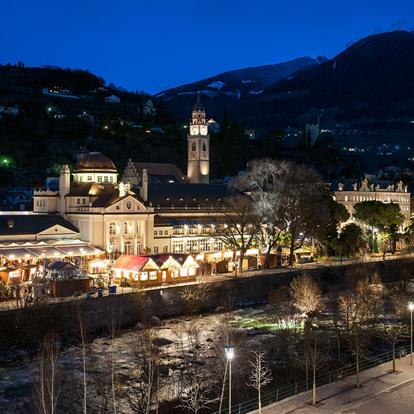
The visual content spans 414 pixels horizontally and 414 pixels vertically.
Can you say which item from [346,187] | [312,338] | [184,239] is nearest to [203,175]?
[346,187]

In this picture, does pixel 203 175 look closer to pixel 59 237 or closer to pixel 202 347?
pixel 59 237

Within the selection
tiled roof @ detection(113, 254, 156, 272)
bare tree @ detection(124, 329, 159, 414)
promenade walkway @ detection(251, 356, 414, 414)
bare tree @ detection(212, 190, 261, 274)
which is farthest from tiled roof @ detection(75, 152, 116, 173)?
promenade walkway @ detection(251, 356, 414, 414)

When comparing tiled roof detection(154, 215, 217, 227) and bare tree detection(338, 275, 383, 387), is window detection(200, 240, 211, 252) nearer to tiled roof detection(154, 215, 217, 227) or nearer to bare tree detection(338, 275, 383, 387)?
tiled roof detection(154, 215, 217, 227)

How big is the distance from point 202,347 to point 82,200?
117 ft

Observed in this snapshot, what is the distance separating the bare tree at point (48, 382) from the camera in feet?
88.7

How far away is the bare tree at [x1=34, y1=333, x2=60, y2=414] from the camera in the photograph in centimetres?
2703

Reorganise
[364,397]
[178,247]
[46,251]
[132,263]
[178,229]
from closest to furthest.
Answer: [364,397] → [132,263] → [46,251] → [178,247] → [178,229]

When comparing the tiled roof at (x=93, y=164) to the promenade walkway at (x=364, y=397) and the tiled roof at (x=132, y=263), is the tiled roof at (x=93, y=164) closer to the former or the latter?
the tiled roof at (x=132, y=263)

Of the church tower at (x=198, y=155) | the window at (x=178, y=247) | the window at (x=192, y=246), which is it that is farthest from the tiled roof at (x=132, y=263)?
the church tower at (x=198, y=155)

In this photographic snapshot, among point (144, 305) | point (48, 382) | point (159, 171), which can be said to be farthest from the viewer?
point (159, 171)

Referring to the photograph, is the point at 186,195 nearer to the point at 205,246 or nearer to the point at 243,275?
the point at 205,246

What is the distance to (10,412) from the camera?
32250 millimetres

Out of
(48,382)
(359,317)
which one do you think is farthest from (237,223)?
(48,382)

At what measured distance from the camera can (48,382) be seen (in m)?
29.7
